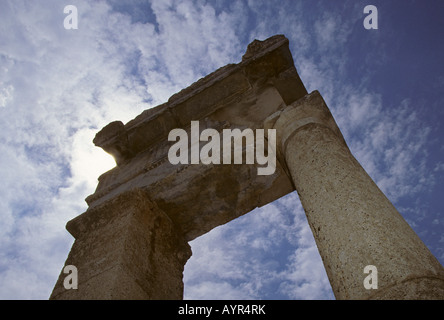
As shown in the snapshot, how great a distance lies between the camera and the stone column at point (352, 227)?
185cm

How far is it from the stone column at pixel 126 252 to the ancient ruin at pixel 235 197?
13 mm

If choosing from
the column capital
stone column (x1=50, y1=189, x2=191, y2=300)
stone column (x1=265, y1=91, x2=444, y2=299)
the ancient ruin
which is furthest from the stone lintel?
stone column (x1=265, y1=91, x2=444, y2=299)

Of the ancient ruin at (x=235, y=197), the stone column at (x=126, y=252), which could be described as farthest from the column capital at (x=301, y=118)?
the stone column at (x=126, y=252)

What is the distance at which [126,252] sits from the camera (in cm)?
325

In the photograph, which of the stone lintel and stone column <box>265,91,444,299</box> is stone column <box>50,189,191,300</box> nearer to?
the stone lintel

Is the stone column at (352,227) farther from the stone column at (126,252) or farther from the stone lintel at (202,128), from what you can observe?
the stone column at (126,252)

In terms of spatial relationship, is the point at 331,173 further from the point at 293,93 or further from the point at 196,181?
the point at 293,93

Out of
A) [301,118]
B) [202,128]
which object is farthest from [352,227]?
[202,128]

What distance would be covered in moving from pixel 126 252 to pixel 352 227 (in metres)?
2.13

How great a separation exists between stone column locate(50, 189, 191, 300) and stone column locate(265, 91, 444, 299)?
5.68ft

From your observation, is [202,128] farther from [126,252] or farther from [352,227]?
[352,227]
